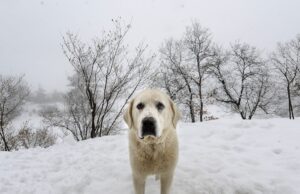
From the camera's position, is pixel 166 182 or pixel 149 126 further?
pixel 166 182

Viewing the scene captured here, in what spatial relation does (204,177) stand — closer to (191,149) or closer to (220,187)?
(220,187)

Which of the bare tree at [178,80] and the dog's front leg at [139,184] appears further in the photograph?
the bare tree at [178,80]

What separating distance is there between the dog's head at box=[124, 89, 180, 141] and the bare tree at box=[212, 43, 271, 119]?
3434 cm

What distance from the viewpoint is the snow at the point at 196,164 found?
4926 mm

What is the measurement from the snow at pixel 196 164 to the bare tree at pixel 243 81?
31.0 meters

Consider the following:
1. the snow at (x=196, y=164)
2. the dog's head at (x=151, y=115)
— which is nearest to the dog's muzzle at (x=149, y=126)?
the dog's head at (x=151, y=115)

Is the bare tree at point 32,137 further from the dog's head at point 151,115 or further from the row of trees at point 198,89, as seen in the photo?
the dog's head at point 151,115

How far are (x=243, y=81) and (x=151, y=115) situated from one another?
37.1 meters

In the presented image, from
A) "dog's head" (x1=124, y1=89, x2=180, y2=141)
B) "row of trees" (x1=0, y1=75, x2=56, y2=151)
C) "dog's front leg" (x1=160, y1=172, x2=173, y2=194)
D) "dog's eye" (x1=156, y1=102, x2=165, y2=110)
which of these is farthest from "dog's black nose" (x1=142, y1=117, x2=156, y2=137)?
"row of trees" (x1=0, y1=75, x2=56, y2=151)

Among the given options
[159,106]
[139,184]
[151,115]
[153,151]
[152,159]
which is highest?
[159,106]

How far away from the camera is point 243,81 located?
39188mm

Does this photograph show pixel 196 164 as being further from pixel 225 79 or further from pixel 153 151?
pixel 225 79

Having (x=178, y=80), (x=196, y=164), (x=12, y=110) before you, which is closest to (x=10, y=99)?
(x=12, y=110)

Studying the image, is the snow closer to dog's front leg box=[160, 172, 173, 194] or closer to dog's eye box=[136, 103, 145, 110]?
dog's front leg box=[160, 172, 173, 194]
